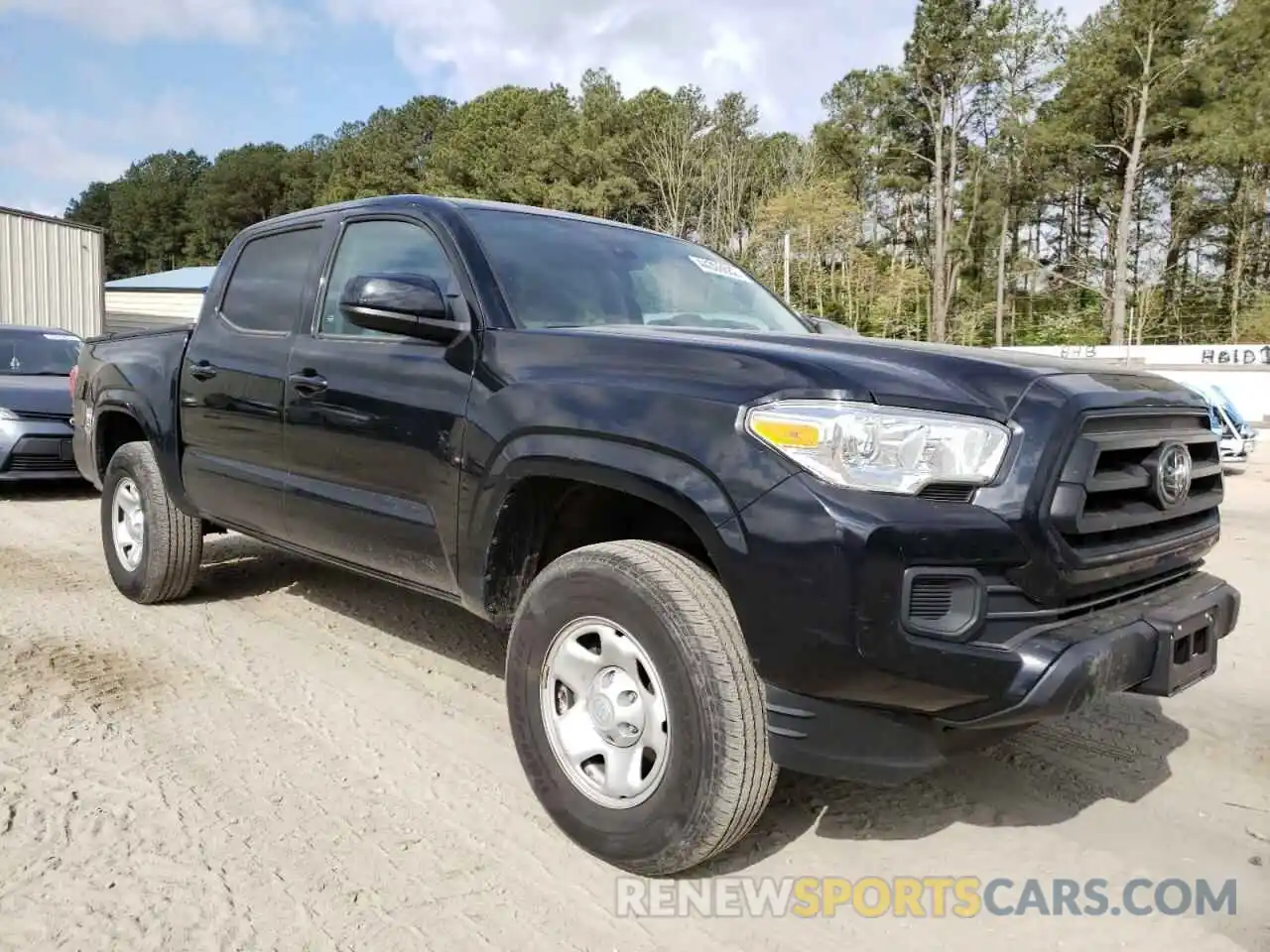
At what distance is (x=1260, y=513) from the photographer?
894 cm

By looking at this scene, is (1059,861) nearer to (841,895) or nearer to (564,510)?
(841,895)

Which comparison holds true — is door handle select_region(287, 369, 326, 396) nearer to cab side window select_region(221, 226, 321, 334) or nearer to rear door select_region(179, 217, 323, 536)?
rear door select_region(179, 217, 323, 536)

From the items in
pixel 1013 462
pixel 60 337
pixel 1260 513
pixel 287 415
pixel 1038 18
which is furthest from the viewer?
pixel 1038 18

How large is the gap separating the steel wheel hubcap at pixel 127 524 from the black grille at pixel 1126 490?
445 cm

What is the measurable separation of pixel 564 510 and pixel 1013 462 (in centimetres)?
133

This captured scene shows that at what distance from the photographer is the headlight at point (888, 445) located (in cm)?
217

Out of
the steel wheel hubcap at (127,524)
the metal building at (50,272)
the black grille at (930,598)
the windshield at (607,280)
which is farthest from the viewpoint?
the metal building at (50,272)

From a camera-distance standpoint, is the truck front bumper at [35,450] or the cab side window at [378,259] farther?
the truck front bumper at [35,450]

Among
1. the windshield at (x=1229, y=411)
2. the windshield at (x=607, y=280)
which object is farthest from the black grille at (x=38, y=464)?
the windshield at (x=1229, y=411)

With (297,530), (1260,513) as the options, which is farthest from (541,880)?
(1260,513)

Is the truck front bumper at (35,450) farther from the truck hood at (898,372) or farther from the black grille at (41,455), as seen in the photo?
the truck hood at (898,372)

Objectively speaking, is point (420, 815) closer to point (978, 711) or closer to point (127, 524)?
point (978, 711)

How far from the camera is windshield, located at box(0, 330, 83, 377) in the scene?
30.7 feet

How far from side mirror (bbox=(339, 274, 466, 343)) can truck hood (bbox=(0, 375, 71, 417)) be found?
678 cm
